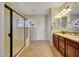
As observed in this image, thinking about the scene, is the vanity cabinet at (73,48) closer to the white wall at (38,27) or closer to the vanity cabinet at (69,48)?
the vanity cabinet at (69,48)

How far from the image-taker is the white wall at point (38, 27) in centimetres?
1205

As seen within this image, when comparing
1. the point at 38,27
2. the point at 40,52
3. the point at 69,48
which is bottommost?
the point at 40,52

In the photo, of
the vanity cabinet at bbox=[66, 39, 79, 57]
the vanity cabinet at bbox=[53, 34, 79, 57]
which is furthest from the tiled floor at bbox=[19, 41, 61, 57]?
the vanity cabinet at bbox=[66, 39, 79, 57]

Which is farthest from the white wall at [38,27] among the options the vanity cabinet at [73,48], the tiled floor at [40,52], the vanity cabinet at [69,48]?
the vanity cabinet at [73,48]

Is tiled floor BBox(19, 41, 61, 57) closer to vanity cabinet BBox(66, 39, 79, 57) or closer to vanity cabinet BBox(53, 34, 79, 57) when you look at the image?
vanity cabinet BBox(53, 34, 79, 57)

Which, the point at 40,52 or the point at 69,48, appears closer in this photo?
the point at 69,48

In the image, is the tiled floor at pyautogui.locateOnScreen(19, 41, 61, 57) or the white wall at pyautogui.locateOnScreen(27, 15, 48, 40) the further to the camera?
the white wall at pyautogui.locateOnScreen(27, 15, 48, 40)

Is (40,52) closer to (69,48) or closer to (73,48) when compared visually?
(69,48)

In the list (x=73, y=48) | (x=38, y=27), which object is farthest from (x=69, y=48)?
(x=38, y=27)

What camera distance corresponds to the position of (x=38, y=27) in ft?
39.8

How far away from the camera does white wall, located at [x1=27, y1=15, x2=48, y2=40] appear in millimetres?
12055

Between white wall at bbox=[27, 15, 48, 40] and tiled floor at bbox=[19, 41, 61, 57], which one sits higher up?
white wall at bbox=[27, 15, 48, 40]

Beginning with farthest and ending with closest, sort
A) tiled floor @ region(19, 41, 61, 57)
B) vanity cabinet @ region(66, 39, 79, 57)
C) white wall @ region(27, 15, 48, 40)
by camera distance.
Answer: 1. white wall @ region(27, 15, 48, 40)
2. tiled floor @ region(19, 41, 61, 57)
3. vanity cabinet @ region(66, 39, 79, 57)

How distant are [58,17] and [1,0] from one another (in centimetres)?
579
